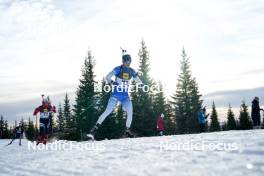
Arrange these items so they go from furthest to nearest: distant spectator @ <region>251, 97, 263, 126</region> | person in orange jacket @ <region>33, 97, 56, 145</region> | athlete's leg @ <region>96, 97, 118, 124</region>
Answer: distant spectator @ <region>251, 97, 263, 126</region>
person in orange jacket @ <region>33, 97, 56, 145</region>
athlete's leg @ <region>96, 97, 118, 124</region>

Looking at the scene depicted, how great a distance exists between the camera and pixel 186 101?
154ft

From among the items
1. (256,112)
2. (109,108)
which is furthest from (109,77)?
(256,112)

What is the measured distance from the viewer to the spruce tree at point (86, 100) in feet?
143

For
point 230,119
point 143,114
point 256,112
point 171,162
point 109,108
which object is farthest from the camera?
point 230,119

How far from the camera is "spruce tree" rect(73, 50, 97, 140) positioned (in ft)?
143

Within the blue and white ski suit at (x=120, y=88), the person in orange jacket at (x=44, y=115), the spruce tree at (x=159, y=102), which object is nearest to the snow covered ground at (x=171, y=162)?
the blue and white ski suit at (x=120, y=88)

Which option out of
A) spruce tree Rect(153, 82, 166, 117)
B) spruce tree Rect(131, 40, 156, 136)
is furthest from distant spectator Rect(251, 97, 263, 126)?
spruce tree Rect(153, 82, 166, 117)

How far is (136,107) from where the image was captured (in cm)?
4281

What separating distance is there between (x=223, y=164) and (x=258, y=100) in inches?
630

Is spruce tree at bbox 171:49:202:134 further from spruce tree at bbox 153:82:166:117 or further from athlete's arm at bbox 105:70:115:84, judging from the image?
athlete's arm at bbox 105:70:115:84

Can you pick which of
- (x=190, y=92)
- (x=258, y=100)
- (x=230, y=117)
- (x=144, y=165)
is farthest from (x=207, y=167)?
(x=230, y=117)

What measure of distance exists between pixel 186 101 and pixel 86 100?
1289cm

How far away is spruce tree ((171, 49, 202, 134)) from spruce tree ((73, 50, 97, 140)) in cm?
1093

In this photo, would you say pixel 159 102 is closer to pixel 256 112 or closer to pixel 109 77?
pixel 256 112
